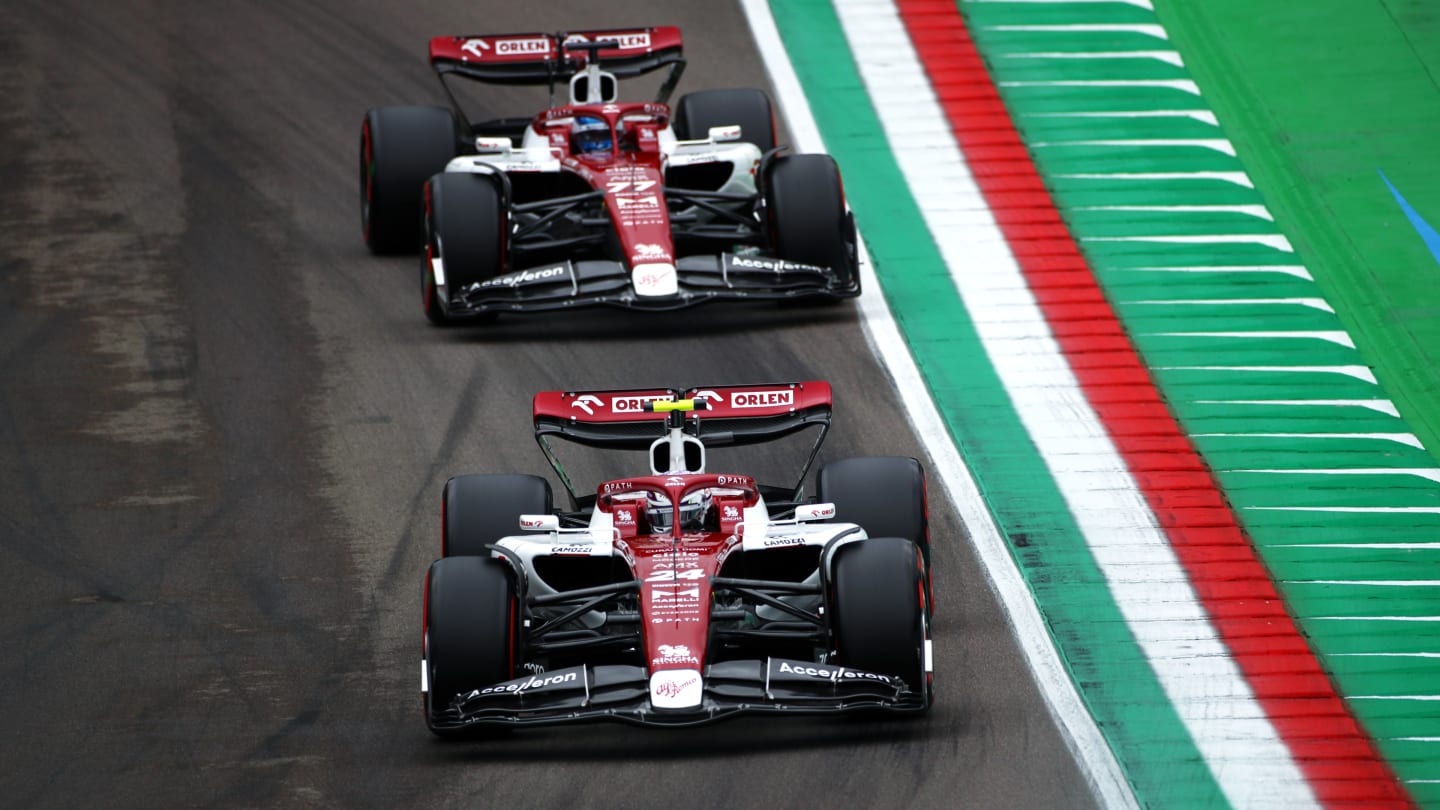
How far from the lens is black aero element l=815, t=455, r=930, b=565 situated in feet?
45.7

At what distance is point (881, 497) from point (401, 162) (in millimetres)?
7586

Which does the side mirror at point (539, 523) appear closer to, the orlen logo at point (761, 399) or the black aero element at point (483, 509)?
the black aero element at point (483, 509)

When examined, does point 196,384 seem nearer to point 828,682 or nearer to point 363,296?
point 363,296

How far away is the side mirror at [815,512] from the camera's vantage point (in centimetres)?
1349

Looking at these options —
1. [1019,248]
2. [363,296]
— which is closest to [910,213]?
[1019,248]

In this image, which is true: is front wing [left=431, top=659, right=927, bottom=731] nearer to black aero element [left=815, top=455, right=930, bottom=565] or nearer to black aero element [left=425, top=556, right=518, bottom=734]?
black aero element [left=425, top=556, right=518, bottom=734]

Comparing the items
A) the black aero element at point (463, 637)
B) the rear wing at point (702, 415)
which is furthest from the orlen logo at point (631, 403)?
the black aero element at point (463, 637)

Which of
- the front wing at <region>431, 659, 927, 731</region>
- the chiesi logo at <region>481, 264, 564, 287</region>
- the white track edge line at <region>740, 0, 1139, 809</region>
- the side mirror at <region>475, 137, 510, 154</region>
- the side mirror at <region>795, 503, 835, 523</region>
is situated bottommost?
the white track edge line at <region>740, 0, 1139, 809</region>

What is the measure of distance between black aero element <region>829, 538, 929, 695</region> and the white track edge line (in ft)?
3.84

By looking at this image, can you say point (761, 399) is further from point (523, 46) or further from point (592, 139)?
point (523, 46)

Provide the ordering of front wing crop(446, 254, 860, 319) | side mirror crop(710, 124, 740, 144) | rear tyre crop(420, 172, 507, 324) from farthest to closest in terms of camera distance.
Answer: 1. side mirror crop(710, 124, 740, 144)
2. rear tyre crop(420, 172, 507, 324)
3. front wing crop(446, 254, 860, 319)

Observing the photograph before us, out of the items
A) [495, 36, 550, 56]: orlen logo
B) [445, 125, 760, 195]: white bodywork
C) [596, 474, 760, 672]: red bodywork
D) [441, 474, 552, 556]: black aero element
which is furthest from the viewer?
[495, 36, 550, 56]: orlen logo

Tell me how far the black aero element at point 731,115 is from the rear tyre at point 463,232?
2624 mm

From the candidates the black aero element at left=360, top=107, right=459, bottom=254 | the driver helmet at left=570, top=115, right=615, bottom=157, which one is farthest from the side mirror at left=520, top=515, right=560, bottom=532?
the black aero element at left=360, top=107, right=459, bottom=254
